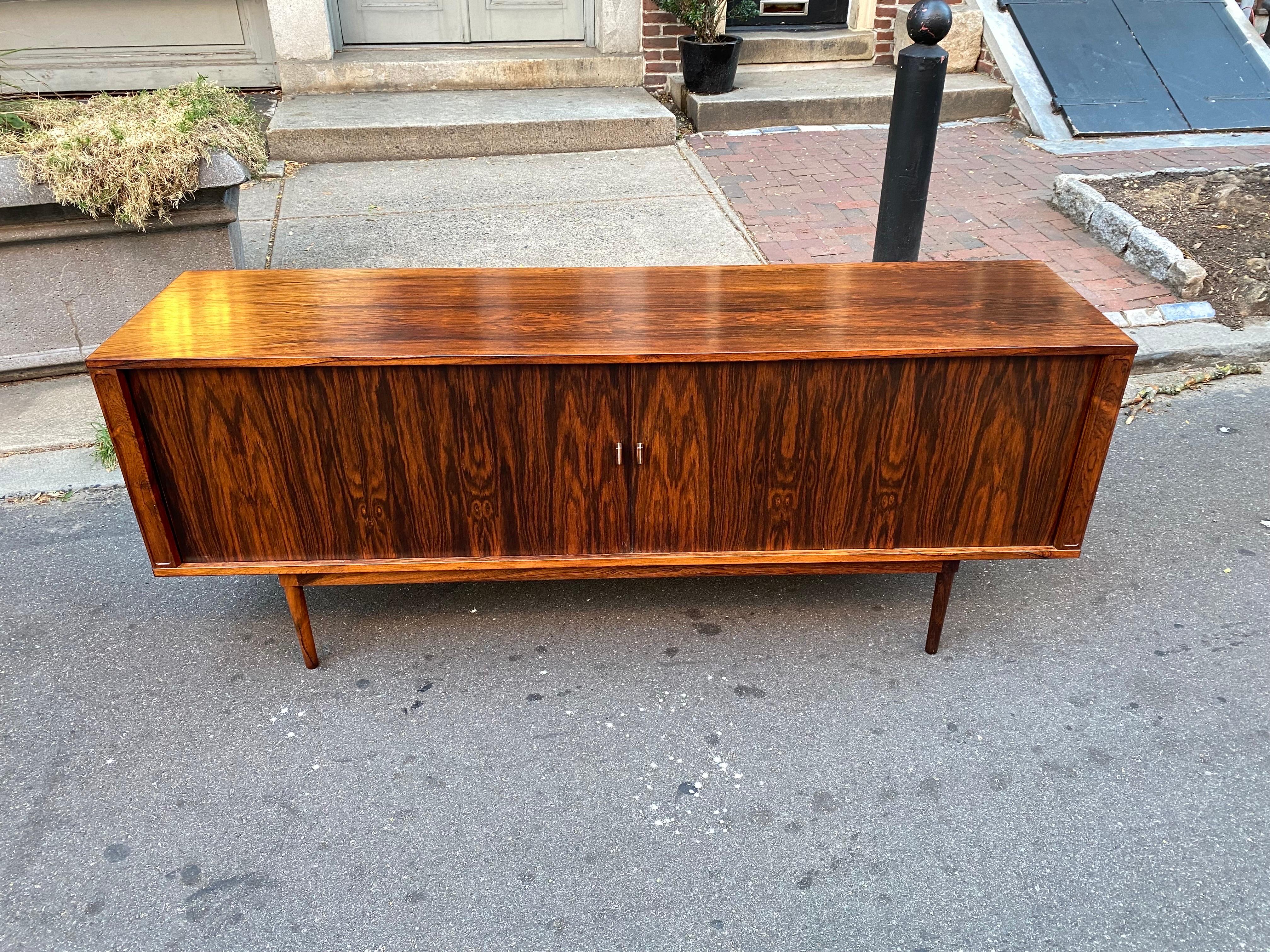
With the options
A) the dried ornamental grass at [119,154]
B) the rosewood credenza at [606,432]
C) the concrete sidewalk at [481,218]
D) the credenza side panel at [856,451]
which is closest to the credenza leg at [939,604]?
the rosewood credenza at [606,432]

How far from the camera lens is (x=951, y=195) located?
18.9 ft

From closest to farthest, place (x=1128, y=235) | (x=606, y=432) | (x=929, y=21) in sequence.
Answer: (x=606, y=432), (x=929, y=21), (x=1128, y=235)

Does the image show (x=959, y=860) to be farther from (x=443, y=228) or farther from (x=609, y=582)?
(x=443, y=228)

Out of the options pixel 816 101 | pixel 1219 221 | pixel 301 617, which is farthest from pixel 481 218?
pixel 1219 221

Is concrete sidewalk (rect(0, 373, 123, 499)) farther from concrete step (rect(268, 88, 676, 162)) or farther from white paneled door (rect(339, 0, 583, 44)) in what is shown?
white paneled door (rect(339, 0, 583, 44))

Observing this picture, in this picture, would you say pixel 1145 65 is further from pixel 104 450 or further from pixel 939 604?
pixel 104 450

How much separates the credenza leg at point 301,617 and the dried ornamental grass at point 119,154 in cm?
204

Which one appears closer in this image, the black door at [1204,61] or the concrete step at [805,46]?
the black door at [1204,61]

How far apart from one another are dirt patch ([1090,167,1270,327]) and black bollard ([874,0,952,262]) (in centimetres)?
199

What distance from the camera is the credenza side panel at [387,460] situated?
87.2 inches

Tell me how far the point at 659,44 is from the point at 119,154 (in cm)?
463

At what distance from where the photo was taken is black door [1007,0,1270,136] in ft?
22.1

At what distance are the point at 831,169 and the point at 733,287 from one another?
385cm

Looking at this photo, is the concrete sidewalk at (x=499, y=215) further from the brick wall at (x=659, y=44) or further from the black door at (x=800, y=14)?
the black door at (x=800, y=14)
